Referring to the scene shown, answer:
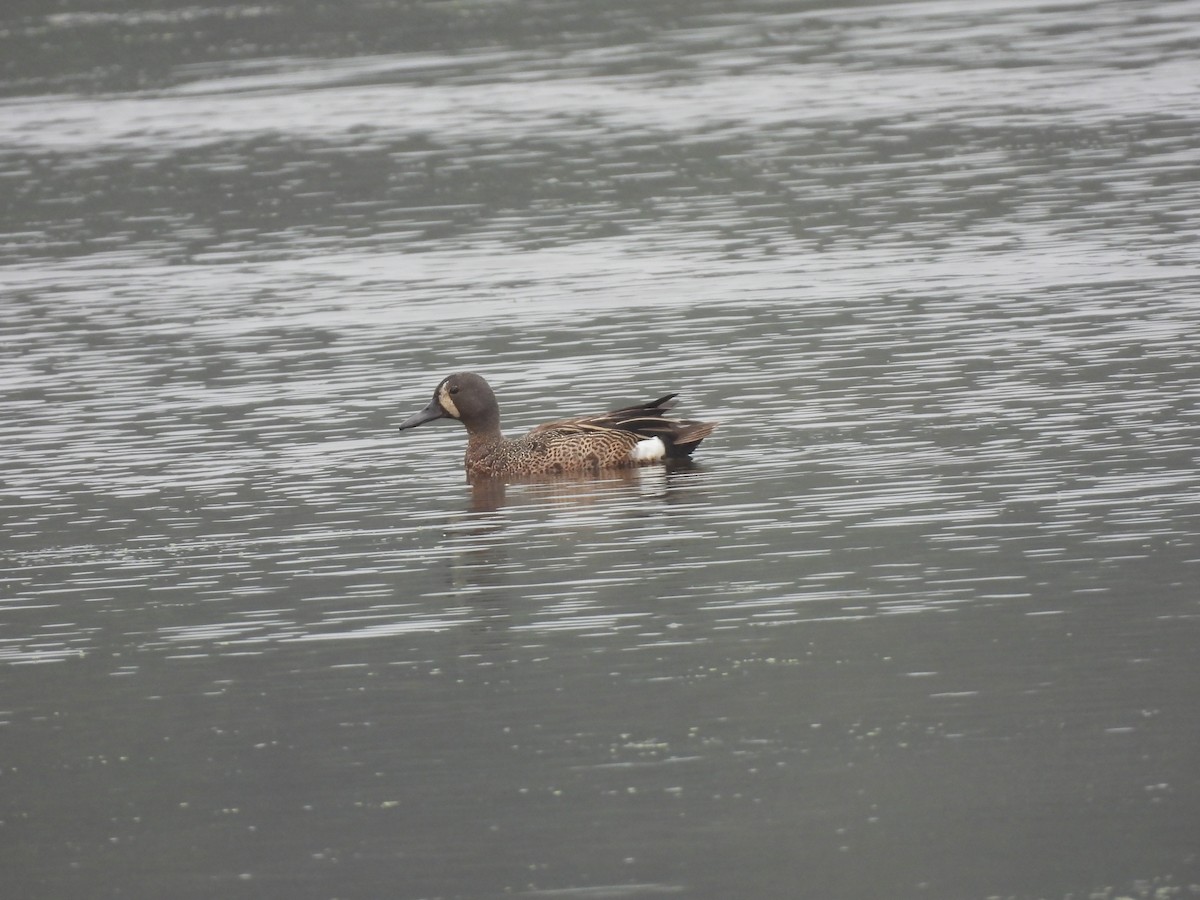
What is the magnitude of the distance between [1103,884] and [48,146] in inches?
1740

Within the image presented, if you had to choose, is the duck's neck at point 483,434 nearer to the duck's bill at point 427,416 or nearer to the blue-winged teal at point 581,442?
the blue-winged teal at point 581,442

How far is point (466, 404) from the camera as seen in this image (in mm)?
19391

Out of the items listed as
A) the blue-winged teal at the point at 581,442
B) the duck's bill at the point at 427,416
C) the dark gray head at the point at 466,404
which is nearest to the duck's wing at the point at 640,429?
the blue-winged teal at the point at 581,442

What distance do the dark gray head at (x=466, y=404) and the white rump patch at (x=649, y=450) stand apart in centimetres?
116

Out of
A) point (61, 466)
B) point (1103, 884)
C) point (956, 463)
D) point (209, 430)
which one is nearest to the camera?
point (1103, 884)

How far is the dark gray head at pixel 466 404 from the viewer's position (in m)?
19.3

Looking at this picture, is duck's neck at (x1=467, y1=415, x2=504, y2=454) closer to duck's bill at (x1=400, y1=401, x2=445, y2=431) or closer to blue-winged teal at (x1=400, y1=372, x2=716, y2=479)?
blue-winged teal at (x1=400, y1=372, x2=716, y2=479)

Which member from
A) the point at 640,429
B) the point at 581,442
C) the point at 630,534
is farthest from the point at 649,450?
the point at 630,534

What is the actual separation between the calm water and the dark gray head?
2.02 feet

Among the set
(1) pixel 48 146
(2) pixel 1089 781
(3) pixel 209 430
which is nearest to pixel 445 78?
(1) pixel 48 146

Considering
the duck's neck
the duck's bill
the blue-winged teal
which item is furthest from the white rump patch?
the duck's bill

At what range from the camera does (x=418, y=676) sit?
43.0 feet

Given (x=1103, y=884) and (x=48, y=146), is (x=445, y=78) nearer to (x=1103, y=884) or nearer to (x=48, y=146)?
(x=48, y=146)

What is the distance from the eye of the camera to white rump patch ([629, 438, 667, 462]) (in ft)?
61.6
